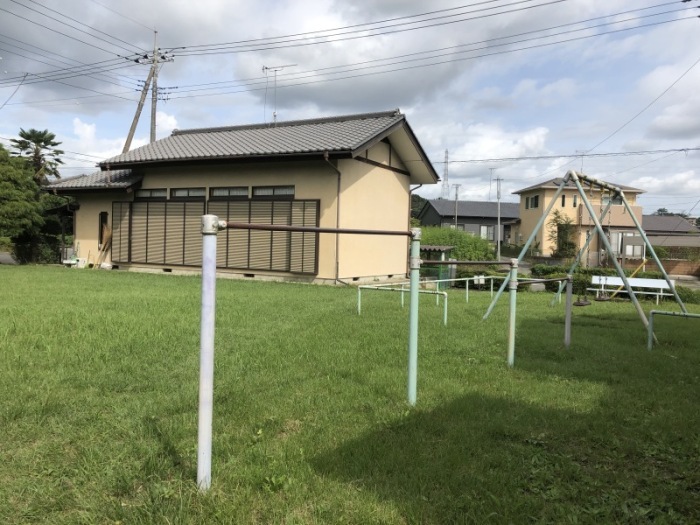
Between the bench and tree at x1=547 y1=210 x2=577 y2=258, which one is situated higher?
tree at x1=547 y1=210 x2=577 y2=258

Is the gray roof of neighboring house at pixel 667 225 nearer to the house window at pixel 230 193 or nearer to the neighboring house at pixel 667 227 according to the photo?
the neighboring house at pixel 667 227

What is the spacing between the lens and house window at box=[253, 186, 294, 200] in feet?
51.0

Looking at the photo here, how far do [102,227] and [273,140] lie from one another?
322 inches

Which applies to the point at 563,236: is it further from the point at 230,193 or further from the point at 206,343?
the point at 206,343

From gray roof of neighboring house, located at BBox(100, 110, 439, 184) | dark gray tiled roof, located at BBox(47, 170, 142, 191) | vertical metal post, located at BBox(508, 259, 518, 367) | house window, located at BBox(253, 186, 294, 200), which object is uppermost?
gray roof of neighboring house, located at BBox(100, 110, 439, 184)

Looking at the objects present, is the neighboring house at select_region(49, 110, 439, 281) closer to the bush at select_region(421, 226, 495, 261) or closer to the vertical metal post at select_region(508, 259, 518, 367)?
the bush at select_region(421, 226, 495, 261)

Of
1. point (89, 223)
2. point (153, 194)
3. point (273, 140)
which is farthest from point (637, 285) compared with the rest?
point (89, 223)

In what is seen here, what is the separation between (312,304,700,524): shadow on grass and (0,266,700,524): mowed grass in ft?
0.04

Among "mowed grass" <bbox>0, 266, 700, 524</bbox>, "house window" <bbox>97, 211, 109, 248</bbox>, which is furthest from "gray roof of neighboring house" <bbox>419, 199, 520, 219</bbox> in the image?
"mowed grass" <bbox>0, 266, 700, 524</bbox>

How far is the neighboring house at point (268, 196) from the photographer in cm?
1506

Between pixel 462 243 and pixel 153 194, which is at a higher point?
pixel 153 194

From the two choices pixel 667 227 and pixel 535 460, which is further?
pixel 667 227

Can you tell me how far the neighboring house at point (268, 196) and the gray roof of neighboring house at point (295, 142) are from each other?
0.05 m

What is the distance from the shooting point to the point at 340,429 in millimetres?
3162
